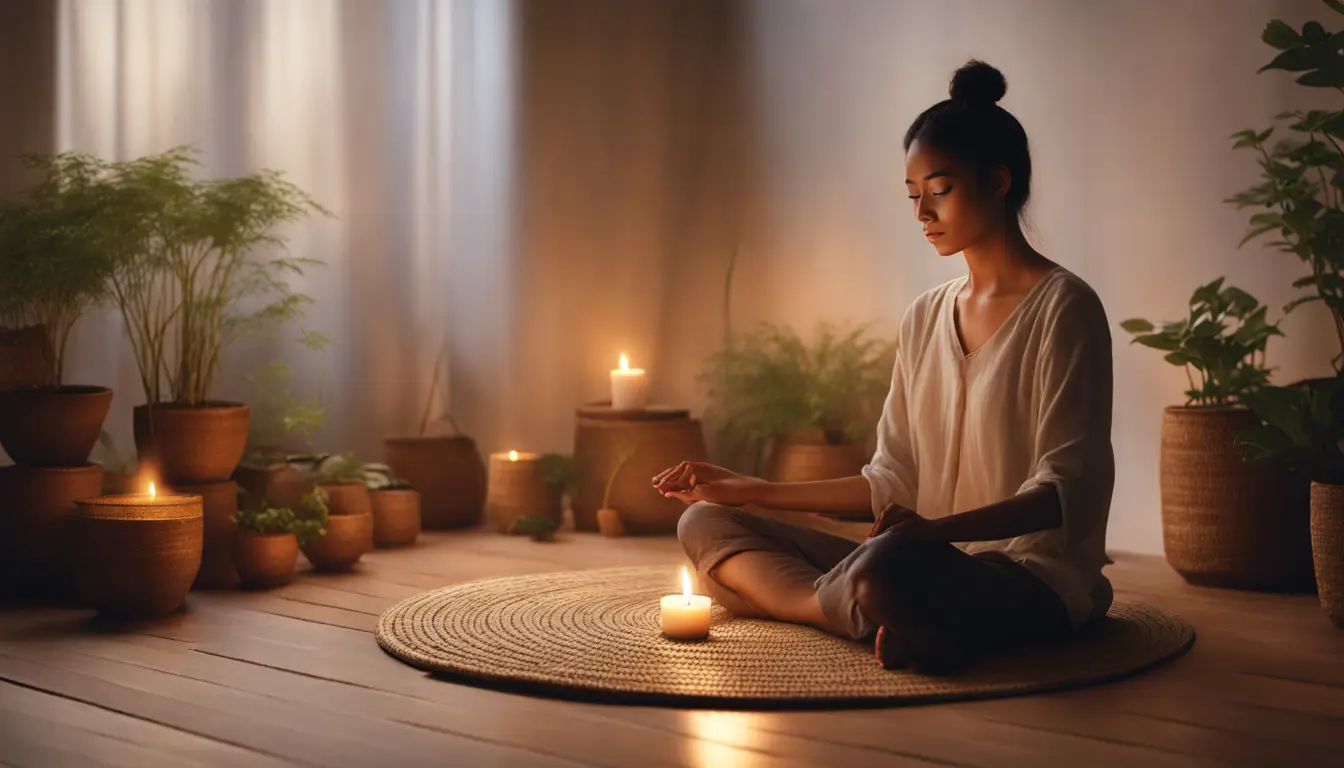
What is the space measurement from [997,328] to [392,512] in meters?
1.79

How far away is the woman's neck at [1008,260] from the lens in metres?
2.39

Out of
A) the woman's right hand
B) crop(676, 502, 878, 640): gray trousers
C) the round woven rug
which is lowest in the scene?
the round woven rug

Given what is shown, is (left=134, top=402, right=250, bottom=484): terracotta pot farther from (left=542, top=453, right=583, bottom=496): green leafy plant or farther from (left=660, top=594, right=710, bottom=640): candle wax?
(left=660, top=594, right=710, bottom=640): candle wax

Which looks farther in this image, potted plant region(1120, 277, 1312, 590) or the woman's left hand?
potted plant region(1120, 277, 1312, 590)

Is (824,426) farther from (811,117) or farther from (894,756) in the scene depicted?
(894,756)

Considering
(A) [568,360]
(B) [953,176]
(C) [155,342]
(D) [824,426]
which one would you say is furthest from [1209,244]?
(C) [155,342]

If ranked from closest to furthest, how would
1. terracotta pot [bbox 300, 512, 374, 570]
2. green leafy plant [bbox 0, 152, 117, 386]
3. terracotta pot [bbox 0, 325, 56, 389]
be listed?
green leafy plant [bbox 0, 152, 117, 386], terracotta pot [bbox 0, 325, 56, 389], terracotta pot [bbox 300, 512, 374, 570]

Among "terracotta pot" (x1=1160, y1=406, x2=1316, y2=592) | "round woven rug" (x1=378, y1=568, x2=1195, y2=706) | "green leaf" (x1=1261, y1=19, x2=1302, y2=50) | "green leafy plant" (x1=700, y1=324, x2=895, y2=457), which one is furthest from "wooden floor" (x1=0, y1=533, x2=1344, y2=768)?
"green leafy plant" (x1=700, y1=324, x2=895, y2=457)

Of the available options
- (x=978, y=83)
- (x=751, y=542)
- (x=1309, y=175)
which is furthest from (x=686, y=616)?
(x=1309, y=175)

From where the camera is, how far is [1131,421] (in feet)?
11.5

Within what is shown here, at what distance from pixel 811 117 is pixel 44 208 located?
6.99 feet

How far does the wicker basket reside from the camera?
3840mm

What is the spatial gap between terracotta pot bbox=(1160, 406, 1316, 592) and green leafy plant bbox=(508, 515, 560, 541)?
5.15 feet

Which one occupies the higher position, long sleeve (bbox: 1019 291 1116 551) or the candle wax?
long sleeve (bbox: 1019 291 1116 551)
